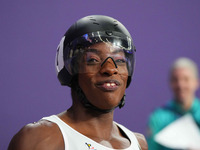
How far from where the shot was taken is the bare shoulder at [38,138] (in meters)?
1.18

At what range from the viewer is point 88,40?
136cm

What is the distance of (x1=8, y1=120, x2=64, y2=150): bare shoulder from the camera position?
1184 mm

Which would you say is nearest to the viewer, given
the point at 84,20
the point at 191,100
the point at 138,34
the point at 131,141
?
the point at 191,100

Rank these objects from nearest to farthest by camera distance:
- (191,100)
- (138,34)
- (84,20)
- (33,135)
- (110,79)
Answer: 1. (191,100)
2. (33,135)
3. (110,79)
4. (84,20)
5. (138,34)

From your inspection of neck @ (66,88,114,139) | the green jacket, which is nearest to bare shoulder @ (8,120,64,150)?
neck @ (66,88,114,139)

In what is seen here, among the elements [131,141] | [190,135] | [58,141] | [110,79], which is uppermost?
[190,135]

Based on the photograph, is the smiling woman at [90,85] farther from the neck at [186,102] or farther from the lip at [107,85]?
the neck at [186,102]

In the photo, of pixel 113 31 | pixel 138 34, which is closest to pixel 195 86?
pixel 113 31

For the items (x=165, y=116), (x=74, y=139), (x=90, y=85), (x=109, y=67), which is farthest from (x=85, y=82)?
(x=165, y=116)

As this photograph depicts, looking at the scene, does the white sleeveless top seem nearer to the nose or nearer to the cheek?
the cheek

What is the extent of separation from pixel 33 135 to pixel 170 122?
38.0 inches

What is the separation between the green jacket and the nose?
0.94m

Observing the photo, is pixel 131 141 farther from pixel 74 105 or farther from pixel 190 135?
pixel 190 135

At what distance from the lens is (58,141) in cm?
125
